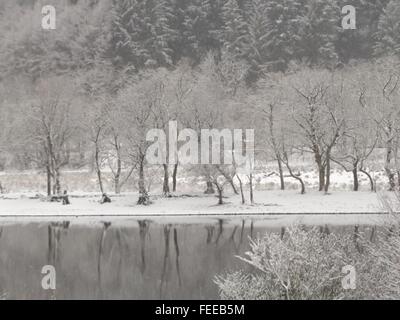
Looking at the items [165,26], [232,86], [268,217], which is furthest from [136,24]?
[268,217]

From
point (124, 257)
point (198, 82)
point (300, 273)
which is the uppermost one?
point (198, 82)

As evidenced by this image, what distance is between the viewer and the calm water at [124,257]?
20.3 m

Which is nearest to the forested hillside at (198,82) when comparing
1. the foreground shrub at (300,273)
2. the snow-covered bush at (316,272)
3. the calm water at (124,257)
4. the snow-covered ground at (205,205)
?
the snow-covered ground at (205,205)

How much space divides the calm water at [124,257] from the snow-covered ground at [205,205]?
4.02m

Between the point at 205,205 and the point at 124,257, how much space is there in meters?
17.4

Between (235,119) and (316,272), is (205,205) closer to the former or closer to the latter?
(235,119)

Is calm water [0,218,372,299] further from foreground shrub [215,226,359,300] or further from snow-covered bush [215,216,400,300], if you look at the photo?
snow-covered bush [215,216,400,300]

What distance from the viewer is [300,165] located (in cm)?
5659

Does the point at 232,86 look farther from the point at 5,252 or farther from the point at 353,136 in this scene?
the point at 5,252

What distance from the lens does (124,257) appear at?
1042 inches

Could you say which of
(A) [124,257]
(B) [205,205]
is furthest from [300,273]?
(B) [205,205]

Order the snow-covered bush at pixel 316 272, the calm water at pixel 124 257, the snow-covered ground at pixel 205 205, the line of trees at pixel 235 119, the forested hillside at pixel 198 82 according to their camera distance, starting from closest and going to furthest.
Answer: the snow-covered bush at pixel 316 272, the calm water at pixel 124 257, the snow-covered ground at pixel 205 205, the line of trees at pixel 235 119, the forested hillside at pixel 198 82

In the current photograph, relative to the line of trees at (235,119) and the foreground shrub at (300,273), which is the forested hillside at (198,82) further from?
the foreground shrub at (300,273)

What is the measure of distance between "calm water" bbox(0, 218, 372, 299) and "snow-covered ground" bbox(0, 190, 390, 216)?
402 cm
